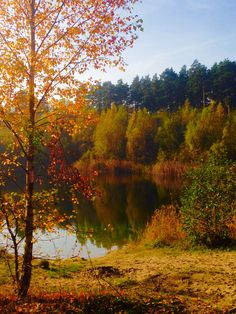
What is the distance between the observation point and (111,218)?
3050 centimetres

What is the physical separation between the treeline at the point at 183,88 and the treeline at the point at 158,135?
14.6 meters

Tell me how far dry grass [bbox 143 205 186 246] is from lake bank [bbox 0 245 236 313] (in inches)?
56.7

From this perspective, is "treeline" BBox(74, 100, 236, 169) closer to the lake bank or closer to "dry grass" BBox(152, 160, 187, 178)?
"dry grass" BBox(152, 160, 187, 178)

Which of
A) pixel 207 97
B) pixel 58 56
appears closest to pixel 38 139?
pixel 58 56

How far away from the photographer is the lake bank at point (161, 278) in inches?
344

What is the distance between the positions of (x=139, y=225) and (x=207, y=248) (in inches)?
457

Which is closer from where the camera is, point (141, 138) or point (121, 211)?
point (121, 211)

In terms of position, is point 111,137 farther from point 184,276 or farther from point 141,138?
point 184,276

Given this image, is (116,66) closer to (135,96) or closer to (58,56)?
(58,56)

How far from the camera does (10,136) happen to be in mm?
8234

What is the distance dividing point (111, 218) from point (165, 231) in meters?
12.5

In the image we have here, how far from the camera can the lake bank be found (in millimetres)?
8727

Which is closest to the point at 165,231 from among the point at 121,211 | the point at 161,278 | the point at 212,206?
the point at 212,206

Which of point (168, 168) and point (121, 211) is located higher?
point (168, 168)
